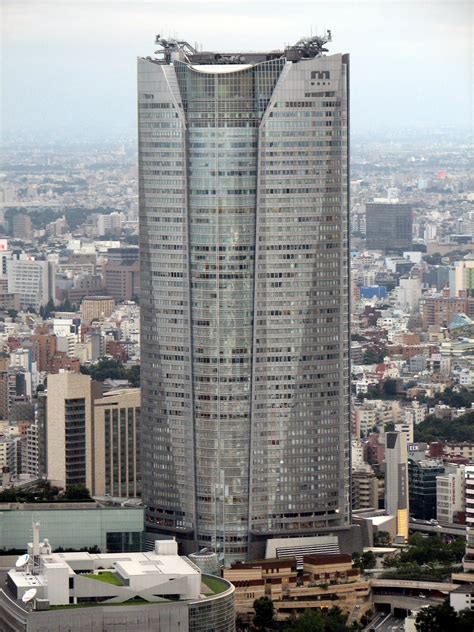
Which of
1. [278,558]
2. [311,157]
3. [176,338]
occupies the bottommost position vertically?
[278,558]

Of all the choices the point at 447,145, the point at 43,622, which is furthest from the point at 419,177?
the point at 43,622

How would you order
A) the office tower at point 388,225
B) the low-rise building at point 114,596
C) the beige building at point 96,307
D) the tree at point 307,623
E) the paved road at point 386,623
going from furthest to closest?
the office tower at point 388,225
the beige building at point 96,307
the paved road at point 386,623
the tree at point 307,623
the low-rise building at point 114,596

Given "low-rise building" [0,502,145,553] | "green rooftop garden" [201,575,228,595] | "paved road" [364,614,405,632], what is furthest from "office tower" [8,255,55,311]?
"green rooftop garden" [201,575,228,595]

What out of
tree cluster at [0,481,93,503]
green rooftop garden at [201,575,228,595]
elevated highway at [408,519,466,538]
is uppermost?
tree cluster at [0,481,93,503]

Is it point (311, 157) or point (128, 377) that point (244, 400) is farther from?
point (128, 377)

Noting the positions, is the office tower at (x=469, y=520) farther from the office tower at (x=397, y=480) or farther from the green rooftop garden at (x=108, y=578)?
the green rooftop garden at (x=108, y=578)

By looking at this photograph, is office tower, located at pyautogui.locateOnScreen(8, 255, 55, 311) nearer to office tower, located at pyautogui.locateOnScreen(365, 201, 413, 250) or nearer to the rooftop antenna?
office tower, located at pyautogui.locateOnScreen(365, 201, 413, 250)

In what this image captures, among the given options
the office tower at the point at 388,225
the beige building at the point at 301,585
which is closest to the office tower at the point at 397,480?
the beige building at the point at 301,585
